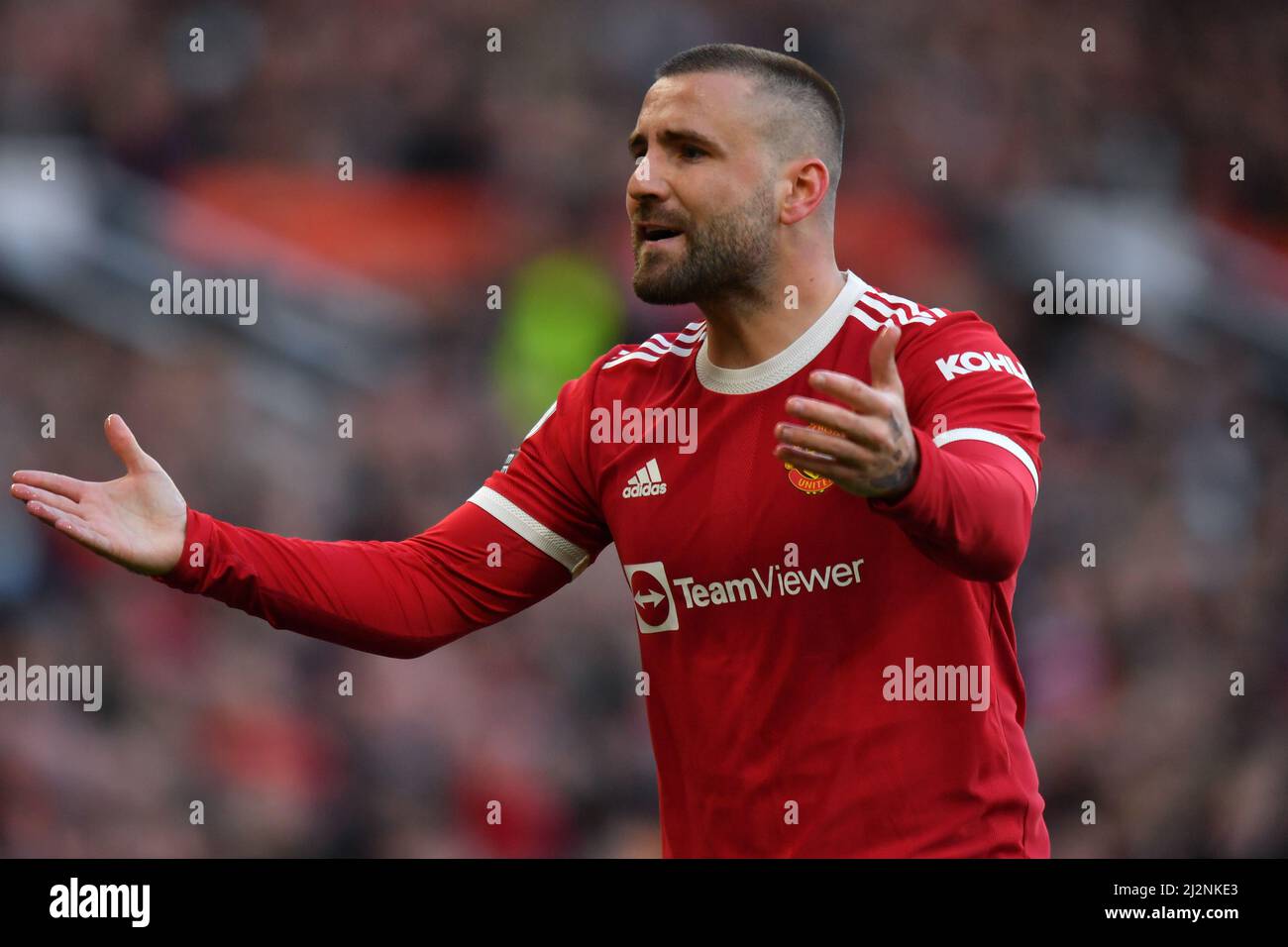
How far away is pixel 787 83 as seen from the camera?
3564 mm

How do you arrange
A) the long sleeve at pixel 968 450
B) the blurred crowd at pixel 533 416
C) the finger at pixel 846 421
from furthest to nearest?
the blurred crowd at pixel 533 416 < the long sleeve at pixel 968 450 < the finger at pixel 846 421

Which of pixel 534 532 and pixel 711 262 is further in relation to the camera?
pixel 534 532

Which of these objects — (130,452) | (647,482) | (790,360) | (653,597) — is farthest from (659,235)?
(130,452)

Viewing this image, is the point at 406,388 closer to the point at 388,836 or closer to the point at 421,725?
the point at 421,725

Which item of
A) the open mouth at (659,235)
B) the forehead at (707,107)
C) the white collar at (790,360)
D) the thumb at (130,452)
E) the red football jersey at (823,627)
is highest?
the forehead at (707,107)

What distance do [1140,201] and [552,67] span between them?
323 cm

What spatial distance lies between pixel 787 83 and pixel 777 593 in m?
1.21

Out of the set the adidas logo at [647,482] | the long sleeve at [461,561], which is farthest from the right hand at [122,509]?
the adidas logo at [647,482]

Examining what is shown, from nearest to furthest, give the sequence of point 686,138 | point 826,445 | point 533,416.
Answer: point 826,445, point 686,138, point 533,416

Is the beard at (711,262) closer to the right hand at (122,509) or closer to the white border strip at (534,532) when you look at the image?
the white border strip at (534,532)

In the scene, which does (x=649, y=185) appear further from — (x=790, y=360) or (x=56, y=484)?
(x=56, y=484)

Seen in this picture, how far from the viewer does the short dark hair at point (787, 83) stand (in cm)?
352

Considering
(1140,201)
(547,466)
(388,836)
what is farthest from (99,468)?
(1140,201)

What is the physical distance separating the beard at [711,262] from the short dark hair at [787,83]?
217mm
